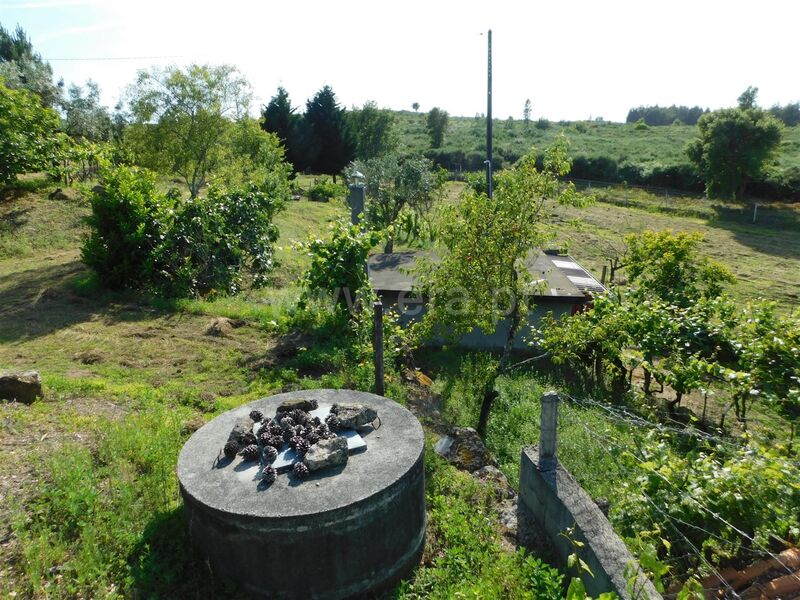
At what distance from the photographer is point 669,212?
30.5 m

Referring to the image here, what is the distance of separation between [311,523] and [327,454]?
665 millimetres

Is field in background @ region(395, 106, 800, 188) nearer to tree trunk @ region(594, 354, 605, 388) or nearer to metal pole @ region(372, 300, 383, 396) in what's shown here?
tree trunk @ region(594, 354, 605, 388)

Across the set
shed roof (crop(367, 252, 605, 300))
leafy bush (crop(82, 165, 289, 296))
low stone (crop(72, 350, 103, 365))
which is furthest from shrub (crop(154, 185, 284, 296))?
low stone (crop(72, 350, 103, 365))

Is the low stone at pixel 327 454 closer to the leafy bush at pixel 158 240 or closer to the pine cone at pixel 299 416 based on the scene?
the pine cone at pixel 299 416

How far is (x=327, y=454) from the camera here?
14.2 ft

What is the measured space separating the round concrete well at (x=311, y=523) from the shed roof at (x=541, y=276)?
495cm

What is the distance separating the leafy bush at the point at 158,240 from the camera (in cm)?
1094

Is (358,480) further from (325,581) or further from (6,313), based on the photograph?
(6,313)

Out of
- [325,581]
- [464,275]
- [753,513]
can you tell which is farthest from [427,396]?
[753,513]

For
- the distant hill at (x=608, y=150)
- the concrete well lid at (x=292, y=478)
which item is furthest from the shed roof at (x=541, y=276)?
the distant hill at (x=608, y=150)

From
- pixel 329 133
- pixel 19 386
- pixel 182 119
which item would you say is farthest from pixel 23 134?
pixel 329 133

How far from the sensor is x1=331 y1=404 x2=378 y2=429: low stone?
4898 millimetres

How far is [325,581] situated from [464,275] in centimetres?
424

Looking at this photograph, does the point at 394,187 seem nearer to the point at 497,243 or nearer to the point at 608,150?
the point at 497,243
